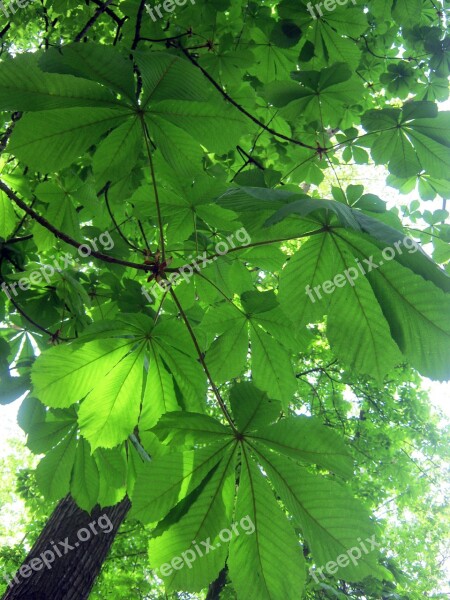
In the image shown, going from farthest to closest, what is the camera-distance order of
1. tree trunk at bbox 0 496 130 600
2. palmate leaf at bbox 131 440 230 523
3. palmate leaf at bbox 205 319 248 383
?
tree trunk at bbox 0 496 130 600
palmate leaf at bbox 205 319 248 383
palmate leaf at bbox 131 440 230 523

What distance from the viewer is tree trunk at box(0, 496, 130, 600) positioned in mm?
2766

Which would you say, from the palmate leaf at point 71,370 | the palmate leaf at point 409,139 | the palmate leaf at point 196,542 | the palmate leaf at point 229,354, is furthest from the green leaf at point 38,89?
the palmate leaf at point 409,139

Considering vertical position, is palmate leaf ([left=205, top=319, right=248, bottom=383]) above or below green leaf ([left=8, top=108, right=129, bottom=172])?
below

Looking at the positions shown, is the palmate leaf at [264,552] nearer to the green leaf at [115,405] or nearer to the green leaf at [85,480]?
the green leaf at [115,405]

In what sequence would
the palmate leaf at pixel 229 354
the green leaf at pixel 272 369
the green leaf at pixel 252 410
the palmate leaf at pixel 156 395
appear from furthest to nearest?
the palmate leaf at pixel 229 354 < the green leaf at pixel 272 369 < the palmate leaf at pixel 156 395 < the green leaf at pixel 252 410

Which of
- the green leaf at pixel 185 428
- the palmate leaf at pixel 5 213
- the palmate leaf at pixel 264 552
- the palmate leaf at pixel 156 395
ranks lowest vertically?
the palmate leaf at pixel 264 552

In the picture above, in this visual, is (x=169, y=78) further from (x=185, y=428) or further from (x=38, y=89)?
(x=185, y=428)

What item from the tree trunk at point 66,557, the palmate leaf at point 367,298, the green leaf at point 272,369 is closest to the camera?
the palmate leaf at point 367,298

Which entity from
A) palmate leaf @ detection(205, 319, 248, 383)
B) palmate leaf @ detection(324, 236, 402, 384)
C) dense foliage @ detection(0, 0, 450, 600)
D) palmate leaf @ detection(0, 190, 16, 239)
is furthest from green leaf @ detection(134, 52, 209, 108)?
palmate leaf @ detection(0, 190, 16, 239)

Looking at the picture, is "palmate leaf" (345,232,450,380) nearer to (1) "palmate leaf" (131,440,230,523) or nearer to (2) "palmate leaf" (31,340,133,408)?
(1) "palmate leaf" (131,440,230,523)

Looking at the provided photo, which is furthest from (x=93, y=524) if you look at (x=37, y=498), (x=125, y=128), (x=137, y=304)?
(x=125, y=128)

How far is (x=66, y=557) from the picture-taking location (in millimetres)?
2967

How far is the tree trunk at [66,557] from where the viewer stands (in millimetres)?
2766

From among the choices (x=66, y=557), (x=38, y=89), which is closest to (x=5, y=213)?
(x=38, y=89)
